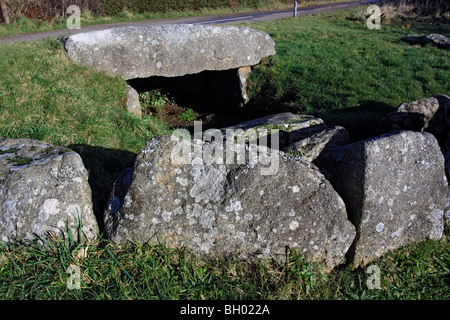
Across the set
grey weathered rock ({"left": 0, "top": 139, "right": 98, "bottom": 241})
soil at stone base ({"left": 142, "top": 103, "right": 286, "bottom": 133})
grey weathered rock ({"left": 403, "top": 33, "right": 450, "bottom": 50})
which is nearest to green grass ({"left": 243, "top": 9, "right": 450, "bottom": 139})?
soil at stone base ({"left": 142, "top": 103, "right": 286, "bottom": 133})

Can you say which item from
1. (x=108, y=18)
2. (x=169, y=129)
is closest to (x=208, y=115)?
(x=169, y=129)

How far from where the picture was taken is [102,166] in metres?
4.99

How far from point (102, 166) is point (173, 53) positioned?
3877mm

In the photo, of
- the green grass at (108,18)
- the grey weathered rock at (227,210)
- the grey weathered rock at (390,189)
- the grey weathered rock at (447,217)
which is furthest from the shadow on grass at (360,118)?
the green grass at (108,18)

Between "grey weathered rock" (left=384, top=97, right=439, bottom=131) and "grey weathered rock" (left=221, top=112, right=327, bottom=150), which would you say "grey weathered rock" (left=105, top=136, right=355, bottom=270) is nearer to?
"grey weathered rock" (left=221, top=112, right=327, bottom=150)

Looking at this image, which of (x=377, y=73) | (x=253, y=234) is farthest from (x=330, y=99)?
(x=253, y=234)

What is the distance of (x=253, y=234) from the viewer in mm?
3396

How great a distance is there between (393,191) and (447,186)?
794 millimetres

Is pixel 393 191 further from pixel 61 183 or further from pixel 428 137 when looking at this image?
pixel 61 183

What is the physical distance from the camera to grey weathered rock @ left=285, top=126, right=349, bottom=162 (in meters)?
4.39

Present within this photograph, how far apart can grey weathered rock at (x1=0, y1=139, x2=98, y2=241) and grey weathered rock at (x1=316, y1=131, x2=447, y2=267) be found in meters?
2.52

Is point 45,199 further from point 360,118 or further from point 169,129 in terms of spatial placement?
point 360,118

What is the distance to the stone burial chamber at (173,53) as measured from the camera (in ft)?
24.7

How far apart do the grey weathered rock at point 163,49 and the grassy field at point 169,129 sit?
0.37m
